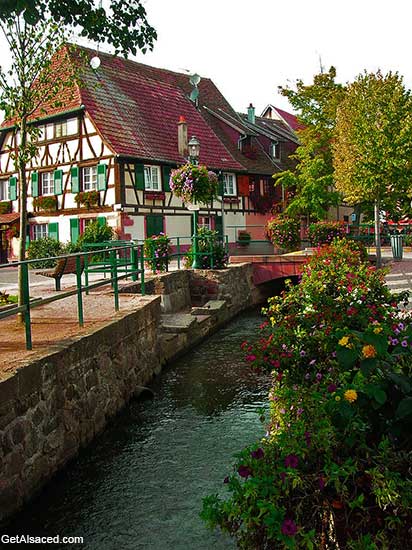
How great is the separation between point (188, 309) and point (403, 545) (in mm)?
13694

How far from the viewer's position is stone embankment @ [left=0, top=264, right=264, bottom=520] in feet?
16.9

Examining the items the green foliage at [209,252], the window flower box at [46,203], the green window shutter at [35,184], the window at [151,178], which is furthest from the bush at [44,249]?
the green foliage at [209,252]

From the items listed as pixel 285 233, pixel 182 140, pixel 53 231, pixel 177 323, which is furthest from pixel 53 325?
pixel 182 140

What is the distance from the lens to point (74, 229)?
2638 cm

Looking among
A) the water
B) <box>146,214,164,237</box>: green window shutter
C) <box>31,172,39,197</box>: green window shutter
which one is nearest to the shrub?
<box>146,214,164,237</box>: green window shutter

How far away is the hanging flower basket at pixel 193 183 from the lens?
16.3m

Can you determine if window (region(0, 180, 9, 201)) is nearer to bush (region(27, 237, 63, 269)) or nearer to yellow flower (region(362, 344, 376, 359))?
bush (region(27, 237, 63, 269))

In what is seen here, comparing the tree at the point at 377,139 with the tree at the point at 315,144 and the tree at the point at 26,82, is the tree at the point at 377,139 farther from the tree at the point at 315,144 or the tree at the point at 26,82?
the tree at the point at 26,82

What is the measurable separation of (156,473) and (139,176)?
20.8 metres

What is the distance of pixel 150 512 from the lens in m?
5.32

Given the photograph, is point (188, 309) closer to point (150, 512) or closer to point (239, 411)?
point (239, 411)

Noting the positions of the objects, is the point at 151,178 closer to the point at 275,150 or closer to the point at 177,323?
the point at 275,150

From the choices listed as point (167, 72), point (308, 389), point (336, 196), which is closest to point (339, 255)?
point (308, 389)

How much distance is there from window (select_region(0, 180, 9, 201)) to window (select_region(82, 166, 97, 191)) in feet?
17.2
